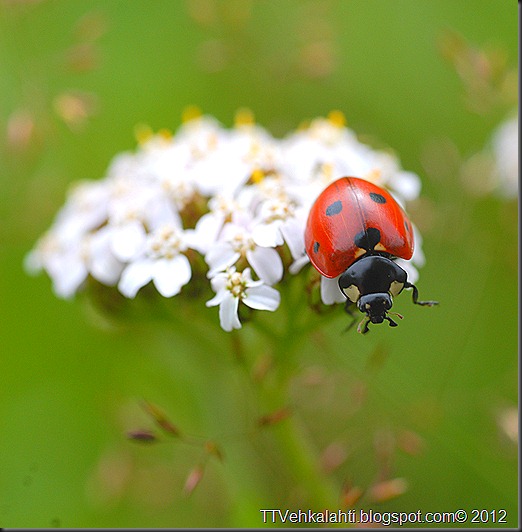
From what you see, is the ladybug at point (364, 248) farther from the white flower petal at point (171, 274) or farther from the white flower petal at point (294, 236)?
the white flower petal at point (171, 274)

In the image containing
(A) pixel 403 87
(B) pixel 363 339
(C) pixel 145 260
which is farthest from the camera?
(A) pixel 403 87

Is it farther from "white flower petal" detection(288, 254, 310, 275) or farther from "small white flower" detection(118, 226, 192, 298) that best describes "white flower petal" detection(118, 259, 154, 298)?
"white flower petal" detection(288, 254, 310, 275)

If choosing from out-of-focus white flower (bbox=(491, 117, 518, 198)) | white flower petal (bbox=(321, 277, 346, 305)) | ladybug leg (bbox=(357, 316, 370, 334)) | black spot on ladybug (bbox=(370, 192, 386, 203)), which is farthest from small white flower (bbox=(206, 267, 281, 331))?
out-of-focus white flower (bbox=(491, 117, 518, 198))

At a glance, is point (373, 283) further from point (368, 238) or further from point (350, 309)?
point (350, 309)

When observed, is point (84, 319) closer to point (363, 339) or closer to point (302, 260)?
point (363, 339)

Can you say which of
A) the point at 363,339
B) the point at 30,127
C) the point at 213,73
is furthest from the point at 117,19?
the point at 363,339

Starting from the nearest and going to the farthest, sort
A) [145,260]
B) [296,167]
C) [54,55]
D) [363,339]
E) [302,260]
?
[302,260] → [145,260] → [296,167] → [363,339] → [54,55]

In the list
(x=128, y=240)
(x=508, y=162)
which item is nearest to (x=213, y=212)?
(x=128, y=240)

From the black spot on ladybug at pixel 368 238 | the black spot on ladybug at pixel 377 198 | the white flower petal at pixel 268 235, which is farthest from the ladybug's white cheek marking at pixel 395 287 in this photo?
the white flower petal at pixel 268 235
